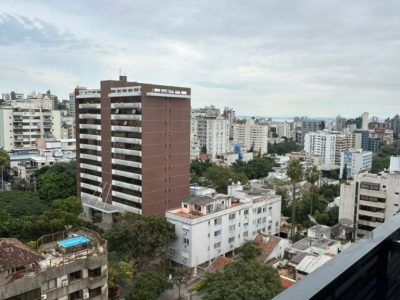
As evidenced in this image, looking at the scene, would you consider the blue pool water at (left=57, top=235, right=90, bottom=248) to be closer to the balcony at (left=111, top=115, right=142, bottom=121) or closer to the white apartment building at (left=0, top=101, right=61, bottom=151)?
the balcony at (left=111, top=115, right=142, bottom=121)

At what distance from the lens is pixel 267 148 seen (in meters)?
65.6

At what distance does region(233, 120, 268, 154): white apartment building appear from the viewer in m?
64.0

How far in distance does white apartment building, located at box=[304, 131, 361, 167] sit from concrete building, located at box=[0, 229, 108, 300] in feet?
160

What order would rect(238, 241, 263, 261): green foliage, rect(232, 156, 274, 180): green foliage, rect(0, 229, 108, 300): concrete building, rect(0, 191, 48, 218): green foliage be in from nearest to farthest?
rect(0, 229, 108, 300): concrete building → rect(238, 241, 263, 261): green foliage → rect(0, 191, 48, 218): green foliage → rect(232, 156, 274, 180): green foliage

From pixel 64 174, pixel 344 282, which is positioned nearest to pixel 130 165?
pixel 64 174

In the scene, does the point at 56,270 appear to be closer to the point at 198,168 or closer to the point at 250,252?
the point at 250,252

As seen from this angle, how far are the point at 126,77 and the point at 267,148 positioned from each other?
144ft

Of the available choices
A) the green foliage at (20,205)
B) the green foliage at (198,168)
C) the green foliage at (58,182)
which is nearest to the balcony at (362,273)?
the green foliage at (20,205)

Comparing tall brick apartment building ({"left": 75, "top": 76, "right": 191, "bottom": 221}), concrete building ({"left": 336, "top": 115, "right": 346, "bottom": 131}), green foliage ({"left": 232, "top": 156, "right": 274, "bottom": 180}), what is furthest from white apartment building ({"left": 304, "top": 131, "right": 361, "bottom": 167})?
concrete building ({"left": 336, "top": 115, "right": 346, "bottom": 131})

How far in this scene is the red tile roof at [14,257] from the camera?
8.27 metres

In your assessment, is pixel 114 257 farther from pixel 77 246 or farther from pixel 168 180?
pixel 168 180

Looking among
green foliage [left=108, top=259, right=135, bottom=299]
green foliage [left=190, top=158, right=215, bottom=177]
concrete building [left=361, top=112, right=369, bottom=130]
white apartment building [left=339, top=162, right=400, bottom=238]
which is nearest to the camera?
green foliage [left=108, top=259, right=135, bottom=299]

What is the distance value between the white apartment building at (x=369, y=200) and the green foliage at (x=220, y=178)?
11026 millimetres

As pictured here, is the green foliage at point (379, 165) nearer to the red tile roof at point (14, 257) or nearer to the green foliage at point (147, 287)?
the green foliage at point (147, 287)
